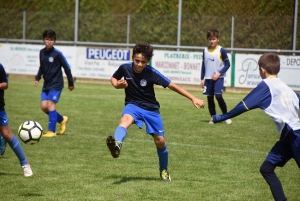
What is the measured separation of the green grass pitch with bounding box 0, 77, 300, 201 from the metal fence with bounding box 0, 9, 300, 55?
25.0 feet

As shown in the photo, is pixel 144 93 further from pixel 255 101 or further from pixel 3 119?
pixel 255 101

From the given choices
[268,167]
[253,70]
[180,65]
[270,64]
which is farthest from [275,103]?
[180,65]

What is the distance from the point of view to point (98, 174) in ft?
27.0

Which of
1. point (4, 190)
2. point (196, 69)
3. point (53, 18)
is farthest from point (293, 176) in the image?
point (53, 18)

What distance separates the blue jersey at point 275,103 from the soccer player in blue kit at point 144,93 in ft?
5.62

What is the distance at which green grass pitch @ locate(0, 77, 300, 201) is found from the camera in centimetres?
716

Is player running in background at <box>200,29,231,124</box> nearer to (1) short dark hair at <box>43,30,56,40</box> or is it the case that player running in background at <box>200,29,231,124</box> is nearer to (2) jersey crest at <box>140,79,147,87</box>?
(1) short dark hair at <box>43,30,56,40</box>

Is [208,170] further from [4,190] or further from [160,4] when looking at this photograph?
[160,4]

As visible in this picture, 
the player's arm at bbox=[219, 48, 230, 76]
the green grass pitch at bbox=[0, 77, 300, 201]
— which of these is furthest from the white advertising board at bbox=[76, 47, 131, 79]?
the player's arm at bbox=[219, 48, 230, 76]

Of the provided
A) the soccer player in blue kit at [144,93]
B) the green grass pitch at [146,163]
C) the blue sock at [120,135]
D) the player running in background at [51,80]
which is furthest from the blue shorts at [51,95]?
the blue sock at [120,135]

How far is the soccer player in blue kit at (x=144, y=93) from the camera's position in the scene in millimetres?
7672

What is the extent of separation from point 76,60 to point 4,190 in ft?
59.7

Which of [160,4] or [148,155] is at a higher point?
[160,4]

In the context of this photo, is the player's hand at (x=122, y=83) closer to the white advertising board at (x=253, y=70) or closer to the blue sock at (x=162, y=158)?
the blue sock at (x=162, y=158)
